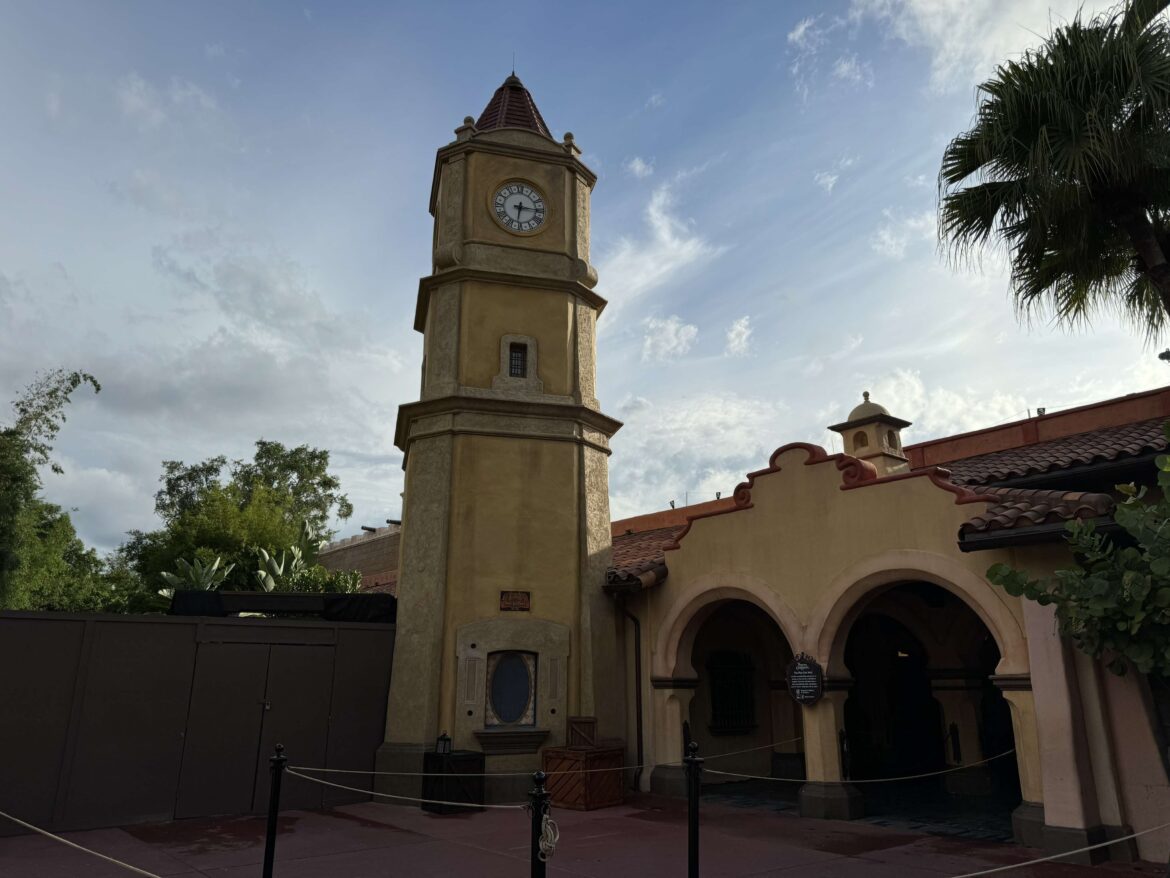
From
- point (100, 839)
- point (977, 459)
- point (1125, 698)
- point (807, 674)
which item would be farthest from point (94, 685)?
point (977, 459)

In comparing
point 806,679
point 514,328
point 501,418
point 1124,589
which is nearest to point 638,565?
point 501,418

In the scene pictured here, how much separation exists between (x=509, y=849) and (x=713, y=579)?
5.37 metres

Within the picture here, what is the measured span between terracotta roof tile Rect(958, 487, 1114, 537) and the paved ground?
343 centimetres

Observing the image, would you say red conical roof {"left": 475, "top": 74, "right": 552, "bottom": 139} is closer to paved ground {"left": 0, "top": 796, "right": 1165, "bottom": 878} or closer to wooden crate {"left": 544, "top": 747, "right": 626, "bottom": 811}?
wooden crate {"left": 544, "top": 747, "right": 626, "bottom": 811}

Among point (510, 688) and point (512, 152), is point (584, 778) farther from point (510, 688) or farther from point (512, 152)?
point (512, 152)

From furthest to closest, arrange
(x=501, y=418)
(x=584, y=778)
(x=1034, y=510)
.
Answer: (x=501, y=418) < (x=584, y=778) < (x=1034, y=510)

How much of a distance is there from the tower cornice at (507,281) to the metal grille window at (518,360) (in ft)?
4.01

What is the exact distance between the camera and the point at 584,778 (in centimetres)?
1204

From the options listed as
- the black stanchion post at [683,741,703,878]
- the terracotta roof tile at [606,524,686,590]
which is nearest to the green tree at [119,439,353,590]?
the terracotta roof tile at [606,524,686,590]

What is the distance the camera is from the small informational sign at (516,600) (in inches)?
529

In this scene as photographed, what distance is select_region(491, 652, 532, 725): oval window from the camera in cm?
1303

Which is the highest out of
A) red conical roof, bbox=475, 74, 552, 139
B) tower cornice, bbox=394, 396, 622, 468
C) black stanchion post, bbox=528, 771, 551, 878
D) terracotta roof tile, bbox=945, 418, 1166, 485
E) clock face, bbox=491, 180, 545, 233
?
red conical roof, bbox=475, 74, 552, 139

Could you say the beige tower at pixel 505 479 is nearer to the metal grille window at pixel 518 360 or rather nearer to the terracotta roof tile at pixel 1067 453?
the metal grille window at pixel 518 360

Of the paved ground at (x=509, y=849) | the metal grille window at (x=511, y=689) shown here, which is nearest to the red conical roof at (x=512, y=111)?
the metal grille window at (x=511, y=689)
